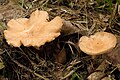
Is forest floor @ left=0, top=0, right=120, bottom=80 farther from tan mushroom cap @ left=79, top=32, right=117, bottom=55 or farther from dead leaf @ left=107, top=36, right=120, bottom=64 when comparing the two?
tan mushroom cap @ left=79, top=32, right=117, bottom=55

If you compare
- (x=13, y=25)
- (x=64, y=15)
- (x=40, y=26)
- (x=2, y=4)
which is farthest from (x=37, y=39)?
(x=2, y=4)

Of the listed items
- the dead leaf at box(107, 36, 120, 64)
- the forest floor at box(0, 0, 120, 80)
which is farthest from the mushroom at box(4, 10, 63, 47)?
the dead leaf at box(107, 36, 120, 64)

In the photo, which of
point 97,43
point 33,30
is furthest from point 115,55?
point 33,30

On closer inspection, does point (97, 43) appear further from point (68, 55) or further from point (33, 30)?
point (33, 30)

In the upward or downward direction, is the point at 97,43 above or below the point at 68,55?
above

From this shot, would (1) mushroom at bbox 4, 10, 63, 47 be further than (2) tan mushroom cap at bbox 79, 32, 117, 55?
Yes
